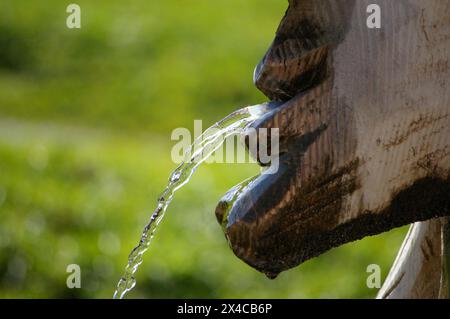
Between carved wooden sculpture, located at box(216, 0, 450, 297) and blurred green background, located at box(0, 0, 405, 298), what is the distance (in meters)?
2.75

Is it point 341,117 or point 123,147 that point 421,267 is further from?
point 123,147

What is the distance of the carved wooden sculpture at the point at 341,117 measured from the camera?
3.88 ft

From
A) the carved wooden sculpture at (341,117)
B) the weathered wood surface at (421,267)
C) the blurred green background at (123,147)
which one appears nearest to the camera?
the carved wooden sculpture at (341,117)

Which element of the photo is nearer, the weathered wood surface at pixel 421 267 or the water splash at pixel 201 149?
the water splash at pixel 201 149

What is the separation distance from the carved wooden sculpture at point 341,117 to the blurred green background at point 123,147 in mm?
2750

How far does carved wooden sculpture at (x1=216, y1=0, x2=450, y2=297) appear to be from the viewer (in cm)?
118

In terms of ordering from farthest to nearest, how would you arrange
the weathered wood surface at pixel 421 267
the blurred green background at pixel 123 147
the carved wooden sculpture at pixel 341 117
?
the blurred green background at pixel 123 147
the weathered wood surface at pixel 421 267
the carved wooden sculpture at pixel 341 117

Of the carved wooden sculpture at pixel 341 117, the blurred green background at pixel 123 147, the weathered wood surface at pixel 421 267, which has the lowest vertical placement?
the weathered wood surface at pixel 421 267

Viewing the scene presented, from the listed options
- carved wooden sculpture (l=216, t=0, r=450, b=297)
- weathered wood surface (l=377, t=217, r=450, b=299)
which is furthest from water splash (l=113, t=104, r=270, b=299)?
weathered wood surface (l=377, t=217, r=450, b=299)

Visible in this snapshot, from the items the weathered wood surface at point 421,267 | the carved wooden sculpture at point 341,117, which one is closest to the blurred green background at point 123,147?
the weathered wood surface at point 421,267

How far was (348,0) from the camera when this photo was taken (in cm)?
118

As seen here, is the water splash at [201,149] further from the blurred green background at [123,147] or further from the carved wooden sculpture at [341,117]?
the blurred green background at [123,147]

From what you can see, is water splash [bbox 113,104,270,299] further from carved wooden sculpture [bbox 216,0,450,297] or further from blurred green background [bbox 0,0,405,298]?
blurred green background [bbox 0,0,405,298]
